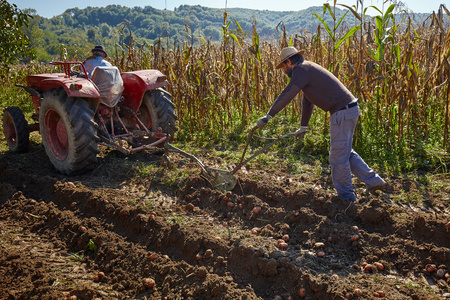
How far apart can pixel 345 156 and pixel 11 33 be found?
7593 mm

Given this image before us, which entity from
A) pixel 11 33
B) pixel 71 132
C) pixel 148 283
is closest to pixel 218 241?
pixel 148 283

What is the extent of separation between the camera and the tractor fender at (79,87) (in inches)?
184

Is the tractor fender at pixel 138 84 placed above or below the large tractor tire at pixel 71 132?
above

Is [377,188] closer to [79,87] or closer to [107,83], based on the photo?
[107,83]

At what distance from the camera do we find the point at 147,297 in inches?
111

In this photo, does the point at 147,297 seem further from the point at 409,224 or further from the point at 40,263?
the point at 409,224

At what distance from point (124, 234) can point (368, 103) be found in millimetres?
4223

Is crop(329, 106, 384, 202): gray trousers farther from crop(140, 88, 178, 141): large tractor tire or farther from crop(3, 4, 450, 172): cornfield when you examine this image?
crop(140, 88, 178, 141): large tractor tire

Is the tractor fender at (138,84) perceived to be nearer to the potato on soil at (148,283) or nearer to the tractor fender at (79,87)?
the tractor fender at (79,87)

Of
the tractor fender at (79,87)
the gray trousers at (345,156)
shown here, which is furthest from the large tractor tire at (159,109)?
the gray trousers at (345,156)

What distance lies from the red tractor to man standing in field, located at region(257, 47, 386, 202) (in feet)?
5.42

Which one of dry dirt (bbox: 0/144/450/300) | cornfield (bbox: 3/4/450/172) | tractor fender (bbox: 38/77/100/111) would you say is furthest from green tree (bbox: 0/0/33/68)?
dry dirt (bbox: 0/144/450/300)

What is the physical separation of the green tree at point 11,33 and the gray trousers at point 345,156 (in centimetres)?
660

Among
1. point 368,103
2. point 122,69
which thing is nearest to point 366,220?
point 368,103
